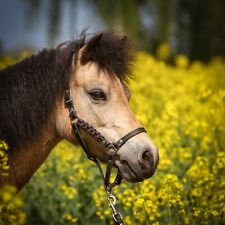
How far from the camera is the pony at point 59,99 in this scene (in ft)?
10.6

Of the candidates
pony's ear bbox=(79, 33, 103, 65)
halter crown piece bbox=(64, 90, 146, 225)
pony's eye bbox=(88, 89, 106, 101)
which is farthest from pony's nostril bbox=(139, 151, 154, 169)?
pony's ear bbox=(79, 33, 103, 65)

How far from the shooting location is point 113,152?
312cm

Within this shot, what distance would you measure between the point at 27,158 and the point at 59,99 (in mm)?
510

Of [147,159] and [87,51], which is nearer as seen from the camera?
[147,159]

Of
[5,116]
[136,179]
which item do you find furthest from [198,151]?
[5,116]

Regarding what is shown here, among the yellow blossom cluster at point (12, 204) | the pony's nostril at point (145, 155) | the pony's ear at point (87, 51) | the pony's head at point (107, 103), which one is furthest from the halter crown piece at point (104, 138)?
the yellow blossom cluster at point (12, 204)

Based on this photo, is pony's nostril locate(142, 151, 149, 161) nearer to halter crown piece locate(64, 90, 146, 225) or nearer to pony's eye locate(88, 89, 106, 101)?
halter crown piece locate(64, 90, 146, 225)

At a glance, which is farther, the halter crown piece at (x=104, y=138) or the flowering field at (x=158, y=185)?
the flowering field at (x=158, y=185)

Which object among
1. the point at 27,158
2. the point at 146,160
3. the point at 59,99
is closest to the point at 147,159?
the point at 146,160

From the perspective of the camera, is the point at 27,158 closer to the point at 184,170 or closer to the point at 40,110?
the point at 40,110

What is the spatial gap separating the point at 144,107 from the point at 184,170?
1813mm

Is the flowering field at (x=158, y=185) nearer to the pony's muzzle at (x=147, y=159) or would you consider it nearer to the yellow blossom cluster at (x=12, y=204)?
the pony's muzzle at (x=147, y=159)

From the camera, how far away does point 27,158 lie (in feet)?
10.9

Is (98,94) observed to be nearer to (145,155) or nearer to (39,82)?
(39,82)
